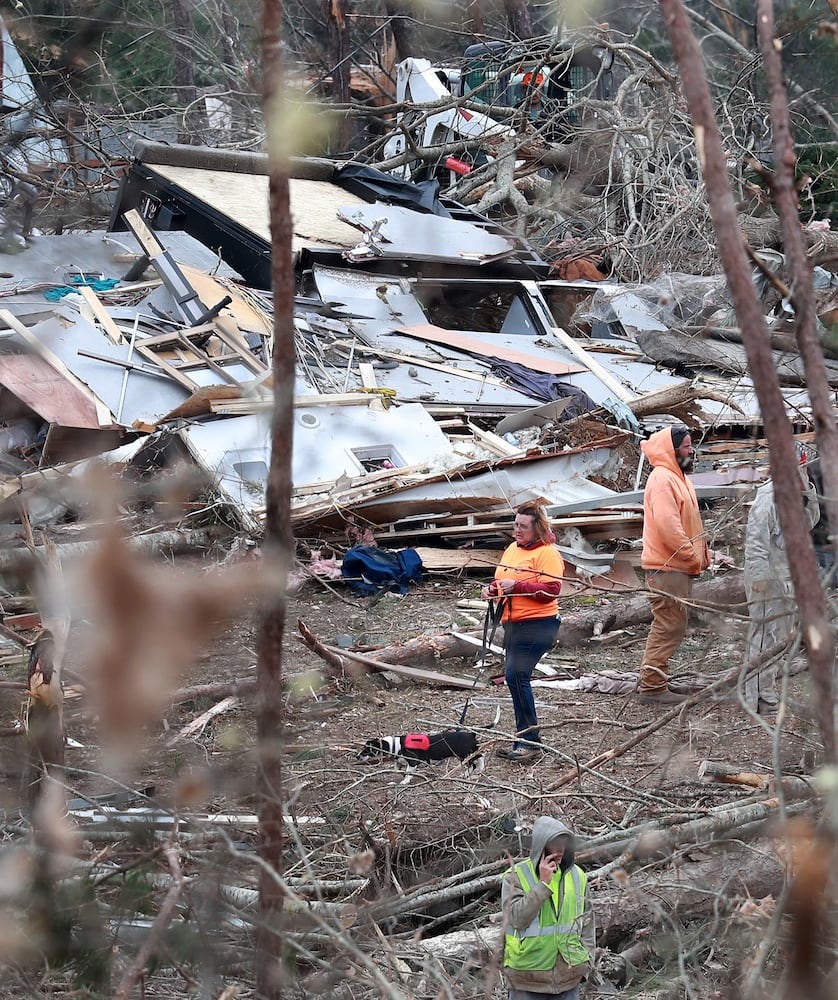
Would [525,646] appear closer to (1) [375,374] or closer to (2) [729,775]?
(2) [729,775]

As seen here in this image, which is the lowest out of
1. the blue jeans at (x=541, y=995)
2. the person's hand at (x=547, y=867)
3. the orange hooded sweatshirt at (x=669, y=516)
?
the blue jeans at (x=541, y=995)

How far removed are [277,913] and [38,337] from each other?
27.5 ft

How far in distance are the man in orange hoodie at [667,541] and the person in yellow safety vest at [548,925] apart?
298cm

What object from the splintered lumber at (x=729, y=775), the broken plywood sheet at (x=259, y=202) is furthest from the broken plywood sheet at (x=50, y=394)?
the splintered lumber at (x=729, y=775)

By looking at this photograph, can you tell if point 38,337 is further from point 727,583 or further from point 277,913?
point 277,913

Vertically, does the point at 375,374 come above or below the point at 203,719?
above

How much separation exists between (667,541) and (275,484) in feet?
16.7

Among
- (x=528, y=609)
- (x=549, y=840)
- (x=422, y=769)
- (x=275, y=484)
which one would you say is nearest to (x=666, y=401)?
(x=528, y=609)

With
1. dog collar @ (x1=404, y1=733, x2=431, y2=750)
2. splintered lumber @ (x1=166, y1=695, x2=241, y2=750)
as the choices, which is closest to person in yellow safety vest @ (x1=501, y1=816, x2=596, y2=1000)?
splintered lumber @ (x1=166, y1=695, x2=241, y2=750)

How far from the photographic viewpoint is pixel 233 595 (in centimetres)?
167

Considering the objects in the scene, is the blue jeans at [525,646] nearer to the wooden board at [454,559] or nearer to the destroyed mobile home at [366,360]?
the destroyed mobile home at [366,360]

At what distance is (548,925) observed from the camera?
370 cm

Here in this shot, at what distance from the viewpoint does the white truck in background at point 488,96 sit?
47.6ft

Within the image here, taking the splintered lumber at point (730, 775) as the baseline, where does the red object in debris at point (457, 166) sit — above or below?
above
